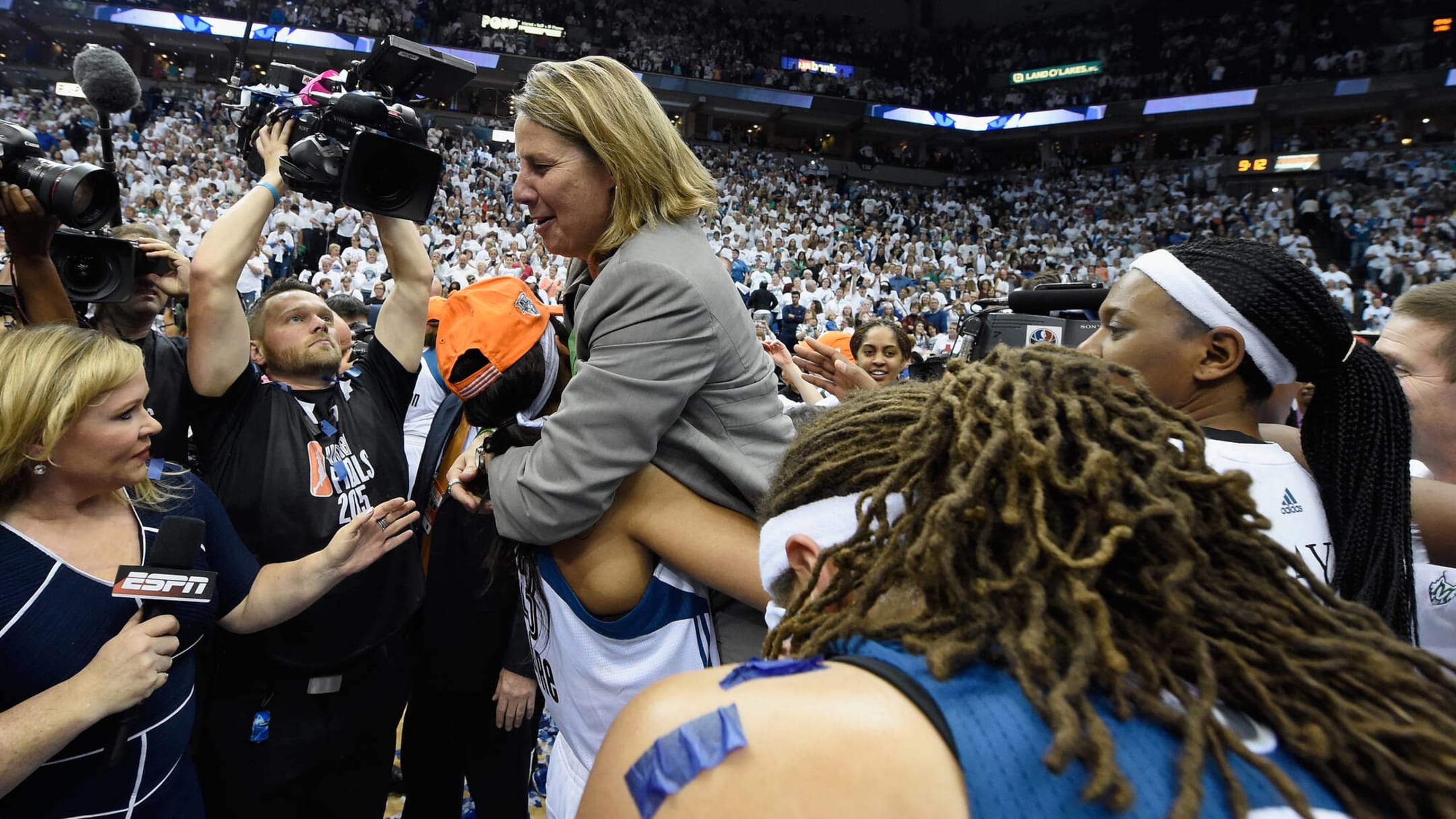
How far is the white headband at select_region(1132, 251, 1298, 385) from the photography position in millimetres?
1326

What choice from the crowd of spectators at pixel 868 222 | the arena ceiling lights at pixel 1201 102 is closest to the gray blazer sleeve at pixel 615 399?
the crowd of spectators at pixel 868 222

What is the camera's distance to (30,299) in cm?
198

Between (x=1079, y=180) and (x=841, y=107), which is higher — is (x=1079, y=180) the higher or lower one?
the lower one

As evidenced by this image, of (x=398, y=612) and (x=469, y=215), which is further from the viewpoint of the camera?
(x=469, y=215)

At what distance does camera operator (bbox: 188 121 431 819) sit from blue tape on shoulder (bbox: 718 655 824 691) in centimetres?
189

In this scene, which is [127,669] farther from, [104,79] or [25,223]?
[104,79]

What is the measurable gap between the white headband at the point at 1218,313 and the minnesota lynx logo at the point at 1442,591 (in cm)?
65

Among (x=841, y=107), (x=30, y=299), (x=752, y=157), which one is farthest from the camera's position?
(x=841, y=107)

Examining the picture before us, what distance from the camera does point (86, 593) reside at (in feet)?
5.07

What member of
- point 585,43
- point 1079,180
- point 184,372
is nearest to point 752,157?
point 585,43

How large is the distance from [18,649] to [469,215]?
48.7 ft

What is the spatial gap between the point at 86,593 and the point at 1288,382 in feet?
7.41

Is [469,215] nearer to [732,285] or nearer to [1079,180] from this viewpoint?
[732,285]

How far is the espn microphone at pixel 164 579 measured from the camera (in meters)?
1.45
